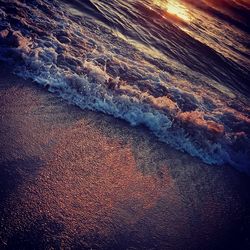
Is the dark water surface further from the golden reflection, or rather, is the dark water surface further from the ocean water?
the golden reflection

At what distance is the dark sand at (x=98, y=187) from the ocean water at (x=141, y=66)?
320mm

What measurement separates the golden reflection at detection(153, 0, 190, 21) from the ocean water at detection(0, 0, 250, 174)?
1.79ft

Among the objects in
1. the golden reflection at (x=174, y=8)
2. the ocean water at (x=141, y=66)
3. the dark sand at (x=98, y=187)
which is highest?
the golden reflection at (x=174, y=8)

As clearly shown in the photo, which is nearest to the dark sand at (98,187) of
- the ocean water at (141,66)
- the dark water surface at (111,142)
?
the dark water surface at (111,142)

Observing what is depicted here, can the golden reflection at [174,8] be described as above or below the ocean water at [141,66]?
above

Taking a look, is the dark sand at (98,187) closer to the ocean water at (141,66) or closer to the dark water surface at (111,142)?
the dark water surface at (111,142)

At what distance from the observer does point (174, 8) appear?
32.3 ft

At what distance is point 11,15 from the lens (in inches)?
220

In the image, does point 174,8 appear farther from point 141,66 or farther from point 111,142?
point 111,142

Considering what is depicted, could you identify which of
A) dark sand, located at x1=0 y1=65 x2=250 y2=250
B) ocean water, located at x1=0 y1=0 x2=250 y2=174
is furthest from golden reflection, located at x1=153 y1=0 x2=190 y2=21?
dark sand, located at x1=0 y1=65 x2=250 y2=250

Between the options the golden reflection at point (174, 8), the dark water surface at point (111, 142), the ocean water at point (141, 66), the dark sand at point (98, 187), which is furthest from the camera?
the golden reflection at point (174, 8)

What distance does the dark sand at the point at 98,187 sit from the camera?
9.01ft

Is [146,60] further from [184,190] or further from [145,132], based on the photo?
[184,190]

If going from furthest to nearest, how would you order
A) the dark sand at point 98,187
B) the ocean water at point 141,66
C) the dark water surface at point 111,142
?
the ocean water at point 141,66 → the dark water surface at point 111,142 → the dark sand at point 98,187
